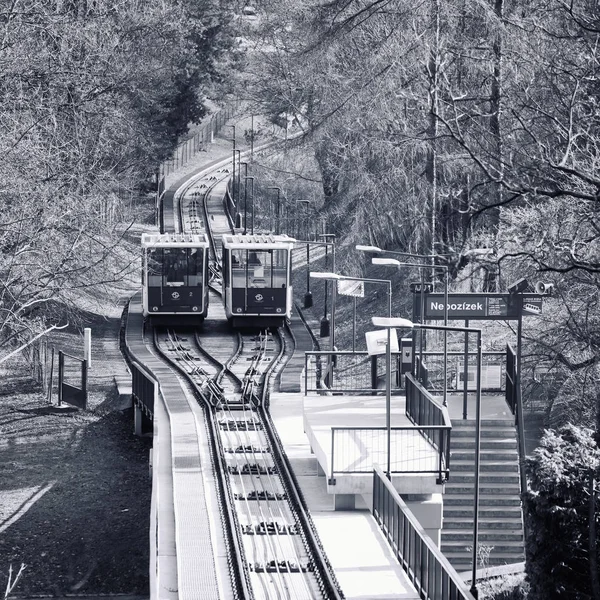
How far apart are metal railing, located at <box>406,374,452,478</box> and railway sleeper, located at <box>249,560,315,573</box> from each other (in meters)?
3.45

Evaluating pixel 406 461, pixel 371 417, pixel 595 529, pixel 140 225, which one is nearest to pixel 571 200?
pixel 371 417

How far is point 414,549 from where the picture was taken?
1717 cm

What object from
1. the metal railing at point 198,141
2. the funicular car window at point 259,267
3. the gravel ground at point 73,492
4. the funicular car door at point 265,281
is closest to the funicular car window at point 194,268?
the funicular car window at point 259,267

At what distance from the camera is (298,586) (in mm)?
17766

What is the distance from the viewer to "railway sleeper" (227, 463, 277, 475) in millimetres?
23733

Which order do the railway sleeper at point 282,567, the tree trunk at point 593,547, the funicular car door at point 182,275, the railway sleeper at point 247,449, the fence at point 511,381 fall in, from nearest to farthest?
the tree trunk at point 593,547 → the railway sleeper at point 282,567 → the railway sleeper at point 247,449 → the fence at point 511,381 → the funicular car door at point 182,275

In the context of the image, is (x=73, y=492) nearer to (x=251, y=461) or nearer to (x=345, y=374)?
(x=251, y=461)

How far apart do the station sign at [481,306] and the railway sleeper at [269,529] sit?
6.44 metres

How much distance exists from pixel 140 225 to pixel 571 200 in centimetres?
4378

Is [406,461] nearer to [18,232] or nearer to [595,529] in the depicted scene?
[595,529]

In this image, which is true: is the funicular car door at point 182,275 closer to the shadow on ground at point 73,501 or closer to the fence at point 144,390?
the shadow on ground at point 73,501

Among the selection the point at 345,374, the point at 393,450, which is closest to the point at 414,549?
the point at 393,450

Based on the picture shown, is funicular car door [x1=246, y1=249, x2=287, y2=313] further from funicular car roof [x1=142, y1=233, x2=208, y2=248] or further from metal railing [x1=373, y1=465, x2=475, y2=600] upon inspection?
metal railing [x1=373, y1=465, x2=475, y2=600]

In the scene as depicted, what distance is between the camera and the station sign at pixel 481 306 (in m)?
25.1
